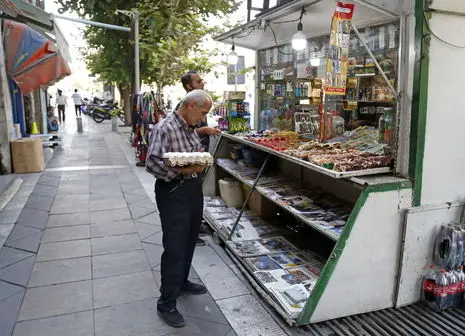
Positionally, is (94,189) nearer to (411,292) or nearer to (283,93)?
(283,93)

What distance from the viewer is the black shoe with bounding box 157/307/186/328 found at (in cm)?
288

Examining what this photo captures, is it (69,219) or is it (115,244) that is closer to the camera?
(115,244)

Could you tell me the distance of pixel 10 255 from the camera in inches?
161

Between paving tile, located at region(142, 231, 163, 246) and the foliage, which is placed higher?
the foliage

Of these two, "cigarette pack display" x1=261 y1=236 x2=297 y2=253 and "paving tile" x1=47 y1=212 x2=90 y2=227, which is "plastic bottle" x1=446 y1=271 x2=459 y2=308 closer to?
"cigarette pack display" x1=261 y1=236 x2=297 y2=253

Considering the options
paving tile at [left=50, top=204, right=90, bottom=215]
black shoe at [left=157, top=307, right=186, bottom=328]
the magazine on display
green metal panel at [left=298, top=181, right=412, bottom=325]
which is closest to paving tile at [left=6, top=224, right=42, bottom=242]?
paving tile at [left=50, top=204, right=90, bottom=215]

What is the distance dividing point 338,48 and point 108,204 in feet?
13.9

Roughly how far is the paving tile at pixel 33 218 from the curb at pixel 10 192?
408mm

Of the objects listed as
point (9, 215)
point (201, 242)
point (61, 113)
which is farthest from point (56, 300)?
point (61, 113)

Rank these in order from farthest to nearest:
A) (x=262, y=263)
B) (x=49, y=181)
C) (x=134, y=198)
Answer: (x=49, y=181) → (x=134, y=198) → (x=262, y=263)

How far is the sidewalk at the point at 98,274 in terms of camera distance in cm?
291

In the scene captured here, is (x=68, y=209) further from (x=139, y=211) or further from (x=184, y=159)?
(x=184, y=159)

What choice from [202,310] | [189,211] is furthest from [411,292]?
[189,211]

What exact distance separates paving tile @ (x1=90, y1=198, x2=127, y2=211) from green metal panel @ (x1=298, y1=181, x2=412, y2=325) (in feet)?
12.3
